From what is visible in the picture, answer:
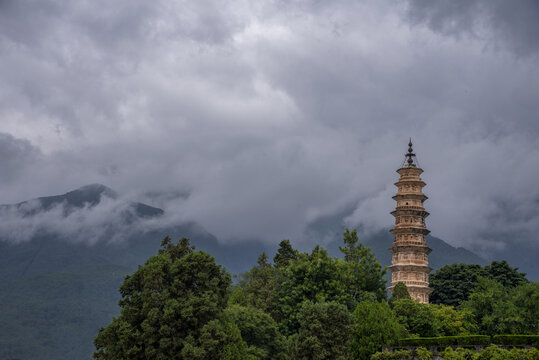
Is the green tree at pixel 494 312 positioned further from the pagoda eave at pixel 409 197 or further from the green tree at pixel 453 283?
the pagoda eave at pixel 409 197

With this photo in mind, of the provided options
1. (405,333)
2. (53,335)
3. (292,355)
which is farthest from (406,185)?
(53,335)

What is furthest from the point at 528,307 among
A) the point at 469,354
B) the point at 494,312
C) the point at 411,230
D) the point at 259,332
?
the point at 259,332

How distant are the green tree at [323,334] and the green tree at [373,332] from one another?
135 centimetres

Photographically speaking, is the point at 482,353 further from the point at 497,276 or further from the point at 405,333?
the point at 497,276

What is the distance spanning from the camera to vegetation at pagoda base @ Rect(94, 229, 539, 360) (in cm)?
3931

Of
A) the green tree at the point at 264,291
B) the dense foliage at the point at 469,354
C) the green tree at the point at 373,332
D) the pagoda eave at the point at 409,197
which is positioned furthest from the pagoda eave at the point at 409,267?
the dense foliage at the point at 469,354

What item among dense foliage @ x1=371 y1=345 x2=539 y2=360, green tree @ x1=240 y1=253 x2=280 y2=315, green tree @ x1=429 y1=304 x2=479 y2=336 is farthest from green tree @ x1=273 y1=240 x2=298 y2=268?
dense foliage @ x1=371 y1=345 x2=539 y2=360

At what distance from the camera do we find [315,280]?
58.4m

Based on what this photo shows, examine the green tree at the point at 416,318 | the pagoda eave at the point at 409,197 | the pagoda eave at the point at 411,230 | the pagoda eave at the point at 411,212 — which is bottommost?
the green tree at the point at 416,318

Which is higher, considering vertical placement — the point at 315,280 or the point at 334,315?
the point at 315,280

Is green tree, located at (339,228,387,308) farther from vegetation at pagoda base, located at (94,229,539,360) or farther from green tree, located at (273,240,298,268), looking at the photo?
green tree, located at (273,240,298,268)

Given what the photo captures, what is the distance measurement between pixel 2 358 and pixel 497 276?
128493mm

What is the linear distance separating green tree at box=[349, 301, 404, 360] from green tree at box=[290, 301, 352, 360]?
4.44 ft

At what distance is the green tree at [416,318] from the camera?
50156mm
